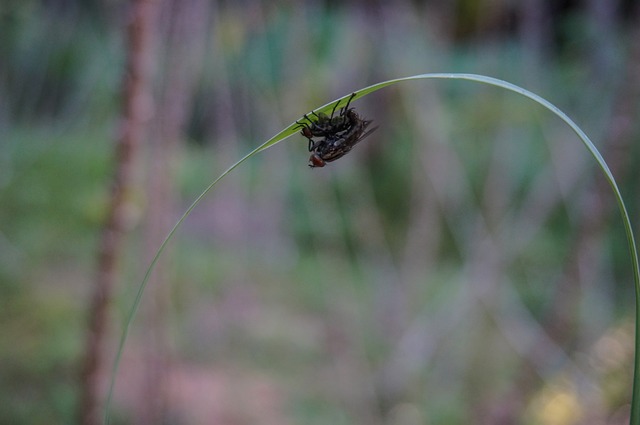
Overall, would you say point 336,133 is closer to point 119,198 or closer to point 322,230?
point 119,198

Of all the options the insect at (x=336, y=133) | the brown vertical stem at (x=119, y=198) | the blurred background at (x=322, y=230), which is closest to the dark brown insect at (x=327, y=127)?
the insect at (x=336, y=133)

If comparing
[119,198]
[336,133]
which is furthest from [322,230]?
[336,133]

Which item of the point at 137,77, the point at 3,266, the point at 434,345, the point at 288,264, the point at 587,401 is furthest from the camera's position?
the point at 288,264

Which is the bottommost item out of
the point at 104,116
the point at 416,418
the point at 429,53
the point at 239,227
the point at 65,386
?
the point at 416,418

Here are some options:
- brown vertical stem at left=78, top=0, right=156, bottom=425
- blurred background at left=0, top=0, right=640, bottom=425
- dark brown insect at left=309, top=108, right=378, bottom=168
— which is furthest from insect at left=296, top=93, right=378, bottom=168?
blurred background at left=0, top=0, right=640, bottom=425

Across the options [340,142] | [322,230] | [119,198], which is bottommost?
[340,142]

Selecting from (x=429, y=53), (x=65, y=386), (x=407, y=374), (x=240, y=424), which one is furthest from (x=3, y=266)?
(x=429, y=53)

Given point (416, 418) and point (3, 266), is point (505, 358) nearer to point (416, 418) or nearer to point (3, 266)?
point (416, 418)
